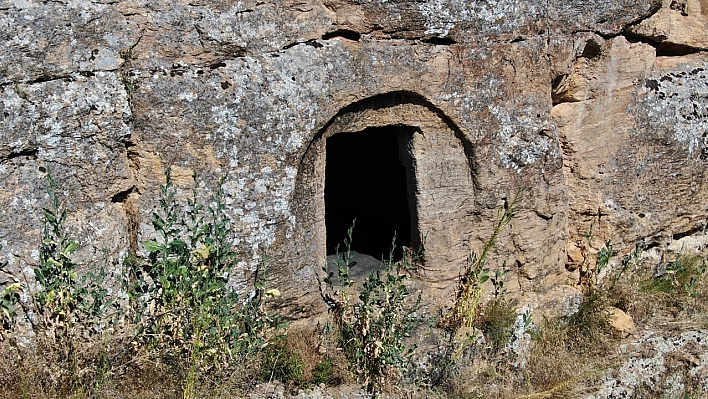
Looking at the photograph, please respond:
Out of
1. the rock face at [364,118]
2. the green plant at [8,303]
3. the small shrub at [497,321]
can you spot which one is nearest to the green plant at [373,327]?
the rock face at [364,118]

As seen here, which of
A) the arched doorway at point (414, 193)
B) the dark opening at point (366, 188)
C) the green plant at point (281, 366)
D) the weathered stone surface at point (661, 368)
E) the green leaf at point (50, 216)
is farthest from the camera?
the dark opening at point (366, 188)

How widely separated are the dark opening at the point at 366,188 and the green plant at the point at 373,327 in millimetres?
1760

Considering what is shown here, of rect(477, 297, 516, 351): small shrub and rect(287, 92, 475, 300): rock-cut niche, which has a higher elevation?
rect(287, 92, 475, 300): rock-cut niche

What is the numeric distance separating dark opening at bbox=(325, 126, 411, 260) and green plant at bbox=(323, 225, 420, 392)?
1760 millimetres

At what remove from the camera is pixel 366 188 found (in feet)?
24.3

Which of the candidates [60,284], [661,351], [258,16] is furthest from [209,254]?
[661,351]

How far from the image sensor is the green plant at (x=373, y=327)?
461 cm

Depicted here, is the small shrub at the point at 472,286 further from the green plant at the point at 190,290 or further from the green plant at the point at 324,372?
the green plant at the point at 190,290

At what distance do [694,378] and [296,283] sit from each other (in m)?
2.64

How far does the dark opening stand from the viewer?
22.6 feet

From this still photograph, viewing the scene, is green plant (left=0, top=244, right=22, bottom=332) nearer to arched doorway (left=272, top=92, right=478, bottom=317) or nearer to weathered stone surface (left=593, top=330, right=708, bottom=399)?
arched doorway (left=272, top=92, right=478, bottom=317)

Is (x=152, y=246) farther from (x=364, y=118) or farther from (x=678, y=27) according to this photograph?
(x=678, y=27)

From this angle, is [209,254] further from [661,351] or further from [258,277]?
[661,351]

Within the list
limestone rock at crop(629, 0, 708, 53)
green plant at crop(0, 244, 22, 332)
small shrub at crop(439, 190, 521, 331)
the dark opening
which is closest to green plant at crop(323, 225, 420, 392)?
small shrub at crop(439, 190, 521, 331)
